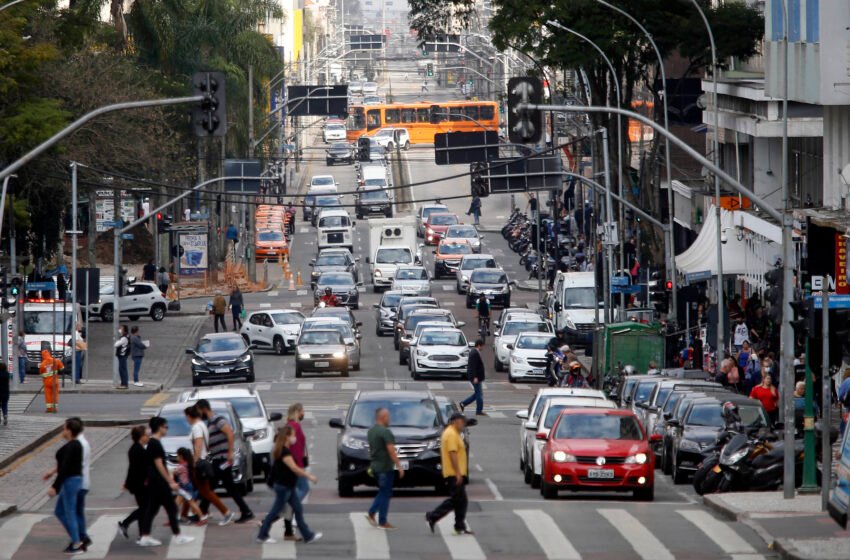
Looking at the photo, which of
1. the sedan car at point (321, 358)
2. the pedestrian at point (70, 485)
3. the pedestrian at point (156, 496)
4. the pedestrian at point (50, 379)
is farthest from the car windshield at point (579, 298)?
the pedestrian at point (70, 485)

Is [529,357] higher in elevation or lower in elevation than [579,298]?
lower

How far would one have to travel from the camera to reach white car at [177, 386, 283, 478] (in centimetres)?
2742

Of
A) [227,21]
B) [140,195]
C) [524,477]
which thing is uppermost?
[227,21]

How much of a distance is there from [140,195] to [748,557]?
55980 mm

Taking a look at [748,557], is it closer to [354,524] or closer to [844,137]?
[354,524]

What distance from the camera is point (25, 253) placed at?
205 feet

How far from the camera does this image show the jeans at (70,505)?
1941cm

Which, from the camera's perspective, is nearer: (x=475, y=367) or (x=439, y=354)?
(x=475, y=367)

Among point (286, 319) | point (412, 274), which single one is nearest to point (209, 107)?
point (286, 319)

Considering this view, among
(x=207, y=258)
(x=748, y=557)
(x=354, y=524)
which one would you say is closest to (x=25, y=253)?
(x=207, y=258)

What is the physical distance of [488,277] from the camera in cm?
6769

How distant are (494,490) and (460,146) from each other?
125ft

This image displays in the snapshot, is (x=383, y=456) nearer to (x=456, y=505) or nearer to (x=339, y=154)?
(x=456, y=505)

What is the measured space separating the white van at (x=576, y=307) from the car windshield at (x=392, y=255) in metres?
16.7
